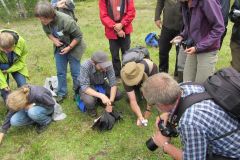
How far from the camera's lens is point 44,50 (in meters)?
8.43

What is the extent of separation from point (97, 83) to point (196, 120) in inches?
108

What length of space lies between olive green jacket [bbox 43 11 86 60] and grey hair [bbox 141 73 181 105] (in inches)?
107

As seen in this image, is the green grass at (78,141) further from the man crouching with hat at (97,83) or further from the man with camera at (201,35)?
the man with camera at (201,35)

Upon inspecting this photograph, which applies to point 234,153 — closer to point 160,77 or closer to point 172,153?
point 172,153

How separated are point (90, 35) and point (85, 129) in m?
4.98

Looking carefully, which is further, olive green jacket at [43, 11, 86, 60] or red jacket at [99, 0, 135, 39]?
red jacket at [99, 0, 135, 39]

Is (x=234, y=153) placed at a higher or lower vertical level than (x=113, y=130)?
higher

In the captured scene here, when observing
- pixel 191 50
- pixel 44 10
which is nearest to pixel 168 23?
A: pixel 191 50

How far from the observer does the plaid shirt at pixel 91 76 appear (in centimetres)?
492

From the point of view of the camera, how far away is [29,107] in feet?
15.4

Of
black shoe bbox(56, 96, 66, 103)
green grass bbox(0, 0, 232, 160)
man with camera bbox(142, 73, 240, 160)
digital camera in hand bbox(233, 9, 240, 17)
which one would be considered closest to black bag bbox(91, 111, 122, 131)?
green grass bbox(0, 0, 232, 160)

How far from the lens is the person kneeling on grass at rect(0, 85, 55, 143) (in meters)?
4.49

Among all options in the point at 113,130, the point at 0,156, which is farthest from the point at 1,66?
the point at 113,130

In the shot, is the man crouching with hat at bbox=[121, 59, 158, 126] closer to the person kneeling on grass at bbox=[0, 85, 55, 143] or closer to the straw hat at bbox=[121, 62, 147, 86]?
the straw hat at bbox=[121, 62, 147, 86]
